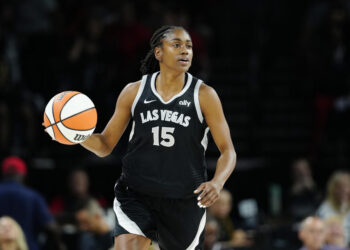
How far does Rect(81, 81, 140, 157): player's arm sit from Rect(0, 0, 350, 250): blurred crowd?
3.50 m

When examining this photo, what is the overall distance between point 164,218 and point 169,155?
1.55 feet

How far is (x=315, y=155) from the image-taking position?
498 inches

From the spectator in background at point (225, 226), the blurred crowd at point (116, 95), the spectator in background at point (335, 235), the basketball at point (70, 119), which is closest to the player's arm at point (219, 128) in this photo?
the basketball at point (70, 119)

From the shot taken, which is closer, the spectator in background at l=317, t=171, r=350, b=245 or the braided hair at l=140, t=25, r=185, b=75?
the braided hair at l=140, t=25, r=185, b=75

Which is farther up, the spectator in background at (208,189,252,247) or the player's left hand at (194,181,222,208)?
the player's left hand at (194,181,222,208)

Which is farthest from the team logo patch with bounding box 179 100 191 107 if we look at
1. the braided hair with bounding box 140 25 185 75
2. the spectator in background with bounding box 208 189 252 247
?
the spectator in background with bounding box 208 189 252 247

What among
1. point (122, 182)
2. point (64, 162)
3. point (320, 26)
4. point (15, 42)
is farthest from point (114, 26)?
point (122, 182)

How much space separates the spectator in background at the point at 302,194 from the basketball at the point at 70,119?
5952mm

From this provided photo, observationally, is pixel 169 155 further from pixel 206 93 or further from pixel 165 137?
pixel 206 93

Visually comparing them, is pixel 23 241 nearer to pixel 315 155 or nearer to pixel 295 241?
pixel 295 241

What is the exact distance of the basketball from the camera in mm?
5812

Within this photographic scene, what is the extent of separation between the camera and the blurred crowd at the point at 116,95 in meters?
10.0

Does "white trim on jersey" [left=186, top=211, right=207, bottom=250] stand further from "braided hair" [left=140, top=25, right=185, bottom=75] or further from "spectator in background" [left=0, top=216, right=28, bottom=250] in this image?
"spectator in background" [left=0, top=216, right=28, bottom=250]

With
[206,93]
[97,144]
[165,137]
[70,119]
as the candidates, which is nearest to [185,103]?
[206,93]
